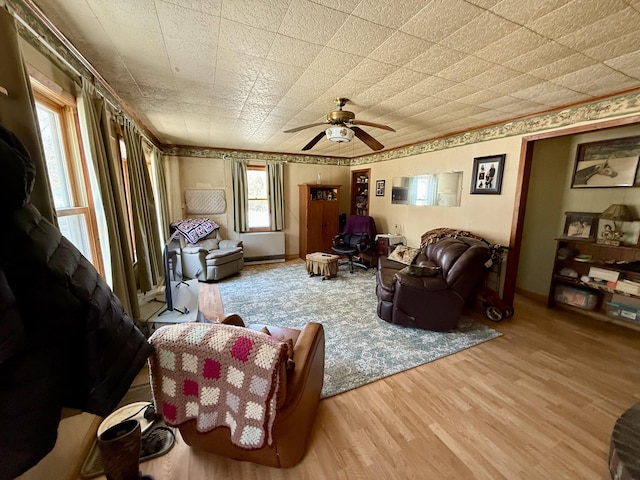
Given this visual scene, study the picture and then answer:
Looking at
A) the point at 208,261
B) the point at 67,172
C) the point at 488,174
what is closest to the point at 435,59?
the point at 488,174

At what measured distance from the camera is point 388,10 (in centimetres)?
134

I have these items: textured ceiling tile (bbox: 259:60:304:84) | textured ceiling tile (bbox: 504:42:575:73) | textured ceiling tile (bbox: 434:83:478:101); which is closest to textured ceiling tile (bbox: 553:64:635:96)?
textured ceiling tile (bbox: 504:42:575:73)

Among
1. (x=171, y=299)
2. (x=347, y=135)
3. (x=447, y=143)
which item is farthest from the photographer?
(x=447, y=143)

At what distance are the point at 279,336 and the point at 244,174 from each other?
427cm

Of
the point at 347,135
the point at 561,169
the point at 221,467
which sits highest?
the point at 347,135

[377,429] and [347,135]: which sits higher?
[347,135]

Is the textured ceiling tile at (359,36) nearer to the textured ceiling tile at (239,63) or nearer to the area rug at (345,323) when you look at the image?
the textured ceiling tile at (239,63)

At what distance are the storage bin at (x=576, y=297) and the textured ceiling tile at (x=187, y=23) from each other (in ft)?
14.7

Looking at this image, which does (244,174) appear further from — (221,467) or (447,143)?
(221,467)

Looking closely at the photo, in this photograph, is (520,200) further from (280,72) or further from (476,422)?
(280,72)

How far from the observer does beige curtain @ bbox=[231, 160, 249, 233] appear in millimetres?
5363

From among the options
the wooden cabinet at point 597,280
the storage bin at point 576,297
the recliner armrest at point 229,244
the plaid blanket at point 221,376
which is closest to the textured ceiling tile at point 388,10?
the plaid blanket at point 221,376

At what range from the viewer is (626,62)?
1.83 metres

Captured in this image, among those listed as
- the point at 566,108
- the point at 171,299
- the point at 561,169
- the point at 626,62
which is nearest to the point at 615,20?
the point at 626,62
